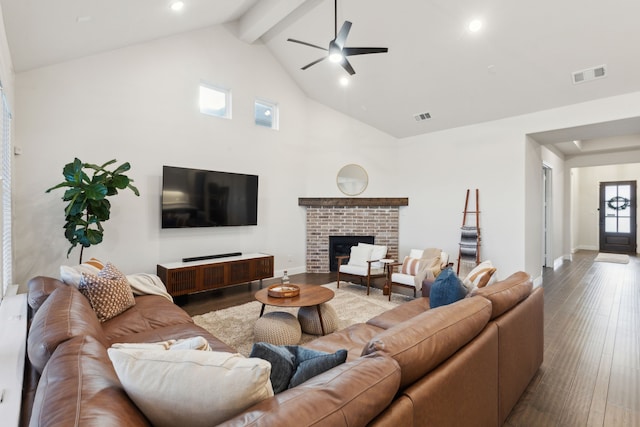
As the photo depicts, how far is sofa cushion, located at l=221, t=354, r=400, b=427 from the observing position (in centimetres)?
85

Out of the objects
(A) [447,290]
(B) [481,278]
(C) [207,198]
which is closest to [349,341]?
(A) [447,290]

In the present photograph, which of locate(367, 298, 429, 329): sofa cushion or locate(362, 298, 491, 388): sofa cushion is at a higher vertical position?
locate(362, 298, 491, 388): sofa cushion

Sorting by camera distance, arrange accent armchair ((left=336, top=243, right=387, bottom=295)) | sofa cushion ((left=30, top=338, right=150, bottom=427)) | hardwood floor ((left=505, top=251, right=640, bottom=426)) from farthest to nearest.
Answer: accent armchair ((left=336, top=243, right=387, bottom=295)), hardwood floor ((left=505, top=251, right=640, bottom=426)), sofa cushion ((left=30, top=338, right=150, bottom=427))

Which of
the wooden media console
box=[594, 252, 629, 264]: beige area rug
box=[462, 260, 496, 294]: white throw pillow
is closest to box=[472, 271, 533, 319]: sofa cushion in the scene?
box=[462, 260, 496, 294]: white throw pillow

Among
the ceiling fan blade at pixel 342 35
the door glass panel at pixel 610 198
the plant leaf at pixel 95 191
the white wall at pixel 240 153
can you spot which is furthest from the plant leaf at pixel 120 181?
the door glass panel at pixel 610 198

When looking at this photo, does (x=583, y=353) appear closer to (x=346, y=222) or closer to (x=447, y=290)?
(x=447, y=290)

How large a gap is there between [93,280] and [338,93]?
5.15 meters

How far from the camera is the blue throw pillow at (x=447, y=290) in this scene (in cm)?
242

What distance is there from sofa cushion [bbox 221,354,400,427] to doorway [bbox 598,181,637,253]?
39.8 feet

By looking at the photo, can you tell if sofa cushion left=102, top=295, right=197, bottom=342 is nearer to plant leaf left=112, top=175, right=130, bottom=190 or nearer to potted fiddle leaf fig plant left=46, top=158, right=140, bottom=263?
potted fiddle leaf fig plant left=46, top=158, right=140, bottom=263

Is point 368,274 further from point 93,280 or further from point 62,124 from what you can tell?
point 62,124

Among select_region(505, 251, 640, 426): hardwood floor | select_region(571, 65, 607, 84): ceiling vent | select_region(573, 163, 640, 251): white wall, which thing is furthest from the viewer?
select_region(573, 163, 640, 251): white wall

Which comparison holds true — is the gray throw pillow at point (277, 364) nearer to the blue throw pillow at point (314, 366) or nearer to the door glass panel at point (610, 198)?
the blue throw pillow at point (314, 366)

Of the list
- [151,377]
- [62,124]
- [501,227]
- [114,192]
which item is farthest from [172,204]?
[501,227]
